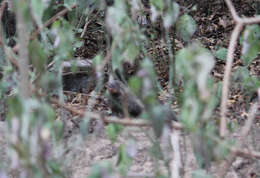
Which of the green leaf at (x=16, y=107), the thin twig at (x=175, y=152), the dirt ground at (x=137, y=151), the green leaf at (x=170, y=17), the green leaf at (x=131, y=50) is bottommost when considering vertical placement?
the dirt ground at (x=137, y=151)

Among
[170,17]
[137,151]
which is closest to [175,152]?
[137,151]

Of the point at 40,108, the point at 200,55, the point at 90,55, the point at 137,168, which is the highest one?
the point at 200,55

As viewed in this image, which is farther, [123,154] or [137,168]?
[137,168]

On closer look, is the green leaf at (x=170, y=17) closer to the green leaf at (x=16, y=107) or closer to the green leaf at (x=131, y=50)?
the green leaf at (x=131, y=50)

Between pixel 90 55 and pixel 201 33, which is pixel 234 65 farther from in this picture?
Answer: pixel 90 55

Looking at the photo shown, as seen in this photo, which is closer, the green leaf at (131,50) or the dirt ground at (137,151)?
the green leaf at (131,50)

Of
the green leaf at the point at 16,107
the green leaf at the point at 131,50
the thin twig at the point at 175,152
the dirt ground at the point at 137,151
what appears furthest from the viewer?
the dirt ground at the point at 137,151

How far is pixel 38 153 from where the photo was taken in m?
1.11

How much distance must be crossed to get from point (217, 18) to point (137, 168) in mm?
2569

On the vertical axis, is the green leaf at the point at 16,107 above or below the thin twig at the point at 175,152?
above

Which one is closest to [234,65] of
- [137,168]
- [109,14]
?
[137,168]

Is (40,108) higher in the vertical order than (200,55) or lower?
lower

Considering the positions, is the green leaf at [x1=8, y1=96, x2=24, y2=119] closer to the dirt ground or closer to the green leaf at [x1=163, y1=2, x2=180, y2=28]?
the dirt ground

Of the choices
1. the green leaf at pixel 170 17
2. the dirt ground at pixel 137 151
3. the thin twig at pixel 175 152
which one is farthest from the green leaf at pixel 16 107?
the thin twig at pixel 175 152
